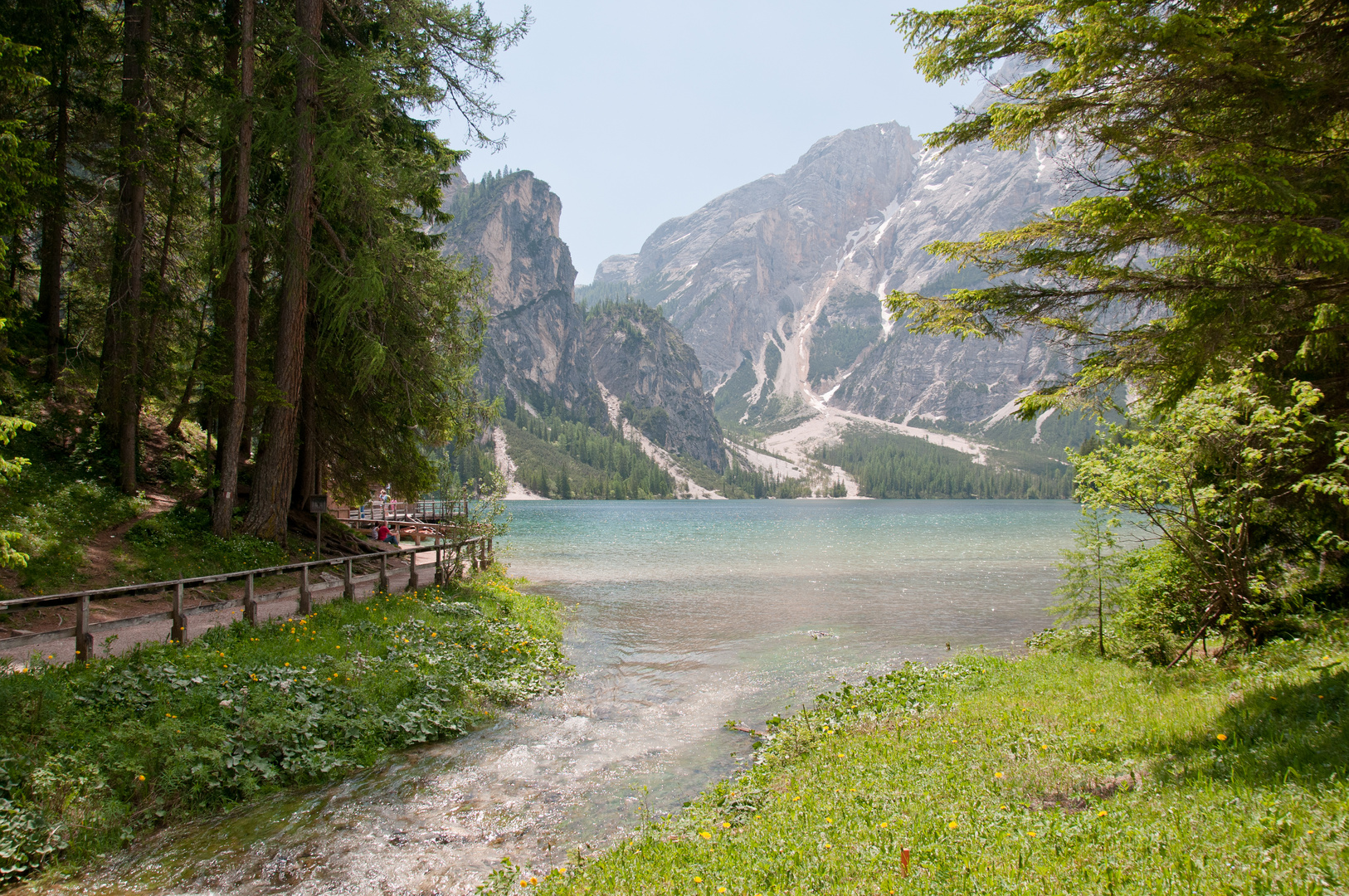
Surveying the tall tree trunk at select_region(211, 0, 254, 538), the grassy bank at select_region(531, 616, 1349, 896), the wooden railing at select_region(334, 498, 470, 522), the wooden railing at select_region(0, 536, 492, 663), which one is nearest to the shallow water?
the grassy bank at select_region(531, 616, 1349, 896)

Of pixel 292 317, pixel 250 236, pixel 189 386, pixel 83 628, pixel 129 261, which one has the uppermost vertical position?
pixel 250 236

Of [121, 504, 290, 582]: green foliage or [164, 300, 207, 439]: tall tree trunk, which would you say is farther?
[164, 300, 207, 439]: tall tree trunk

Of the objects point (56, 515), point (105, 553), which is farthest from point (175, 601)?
Answer: point (56, 515)

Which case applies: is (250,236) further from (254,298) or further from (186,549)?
(186,549)

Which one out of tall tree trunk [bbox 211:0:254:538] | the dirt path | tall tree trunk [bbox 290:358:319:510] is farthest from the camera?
tall tree trunk [bbox 290:358:319:510]

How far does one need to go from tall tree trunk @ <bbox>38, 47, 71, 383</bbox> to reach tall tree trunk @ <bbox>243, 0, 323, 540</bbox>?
4.72 meters

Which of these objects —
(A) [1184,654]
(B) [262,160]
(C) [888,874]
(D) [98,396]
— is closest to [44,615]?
(D) [98,396]

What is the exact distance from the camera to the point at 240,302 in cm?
1434

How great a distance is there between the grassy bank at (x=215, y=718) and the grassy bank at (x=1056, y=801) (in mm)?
3732

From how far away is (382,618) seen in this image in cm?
1304

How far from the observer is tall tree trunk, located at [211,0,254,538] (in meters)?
14.0

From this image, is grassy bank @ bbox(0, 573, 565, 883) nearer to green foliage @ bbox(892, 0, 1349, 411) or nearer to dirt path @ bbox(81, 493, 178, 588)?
dirt path @ bbox(81, 493, 178, 588)

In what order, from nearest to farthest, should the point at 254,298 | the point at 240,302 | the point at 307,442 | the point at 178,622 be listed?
the point at 178,622
the point at 240,302
the point at 254,298
the point at 307,442

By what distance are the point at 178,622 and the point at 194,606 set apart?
1065mm
